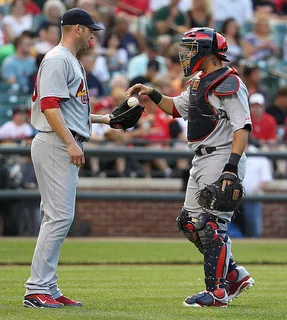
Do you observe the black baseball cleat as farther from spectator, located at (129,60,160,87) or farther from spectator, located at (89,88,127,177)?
spectator, located at (129,60,160,87)

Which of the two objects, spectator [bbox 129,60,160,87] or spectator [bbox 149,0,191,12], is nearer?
A: spectator [bbox 129,60,160,87]

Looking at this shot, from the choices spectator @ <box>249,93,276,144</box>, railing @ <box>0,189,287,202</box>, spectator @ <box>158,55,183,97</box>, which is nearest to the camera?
railing @ <box>0,189,287,202</box>

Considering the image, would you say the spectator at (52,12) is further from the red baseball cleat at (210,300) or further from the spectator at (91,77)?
the red baseball cleat at (210,300)

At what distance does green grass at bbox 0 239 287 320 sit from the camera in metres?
6.74

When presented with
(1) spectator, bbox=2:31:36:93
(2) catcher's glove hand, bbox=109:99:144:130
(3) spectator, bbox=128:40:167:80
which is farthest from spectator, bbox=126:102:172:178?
(2) catcher's glove hand, bbox=109:99:144:130

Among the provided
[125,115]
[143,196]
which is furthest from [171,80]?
[125,115]

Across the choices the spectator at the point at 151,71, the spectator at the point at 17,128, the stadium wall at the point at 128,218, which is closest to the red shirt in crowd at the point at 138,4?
the spectator at the point at 151,71

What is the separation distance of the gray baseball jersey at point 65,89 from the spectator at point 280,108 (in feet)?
36.3

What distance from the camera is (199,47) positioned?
7320 mm

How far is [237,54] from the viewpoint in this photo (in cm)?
1969

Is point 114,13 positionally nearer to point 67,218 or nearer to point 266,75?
point 266,75

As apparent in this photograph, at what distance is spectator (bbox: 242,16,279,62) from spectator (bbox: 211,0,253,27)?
1.20 feet

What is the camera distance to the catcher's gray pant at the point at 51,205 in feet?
23.0

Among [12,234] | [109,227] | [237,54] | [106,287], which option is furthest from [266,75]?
[106,287]
